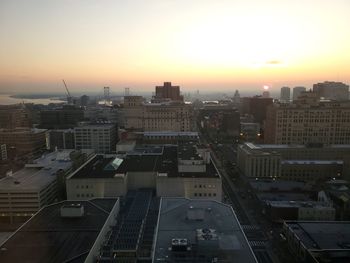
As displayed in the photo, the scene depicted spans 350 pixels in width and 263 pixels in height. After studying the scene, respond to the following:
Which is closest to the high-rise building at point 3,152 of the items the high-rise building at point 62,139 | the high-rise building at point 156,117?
the high-rise building at point 62,139

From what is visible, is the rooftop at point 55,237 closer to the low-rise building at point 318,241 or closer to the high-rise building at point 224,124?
the low-rise building at point 318,241

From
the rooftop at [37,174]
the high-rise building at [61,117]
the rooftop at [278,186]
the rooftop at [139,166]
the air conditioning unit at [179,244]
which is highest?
the high-rise building at [61,117]

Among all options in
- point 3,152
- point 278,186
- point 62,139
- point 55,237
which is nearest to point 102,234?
point 55,237

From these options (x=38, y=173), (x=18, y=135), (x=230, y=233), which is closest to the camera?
(x=230, y=233)

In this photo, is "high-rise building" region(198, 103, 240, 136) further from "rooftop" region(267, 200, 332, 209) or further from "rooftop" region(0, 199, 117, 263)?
"rooftop" region(0, 199, 117, 263)

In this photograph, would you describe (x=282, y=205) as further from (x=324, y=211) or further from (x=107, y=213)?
(x=107, y=213)

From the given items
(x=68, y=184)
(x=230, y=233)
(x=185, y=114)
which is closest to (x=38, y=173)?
(x=68, y=184)
